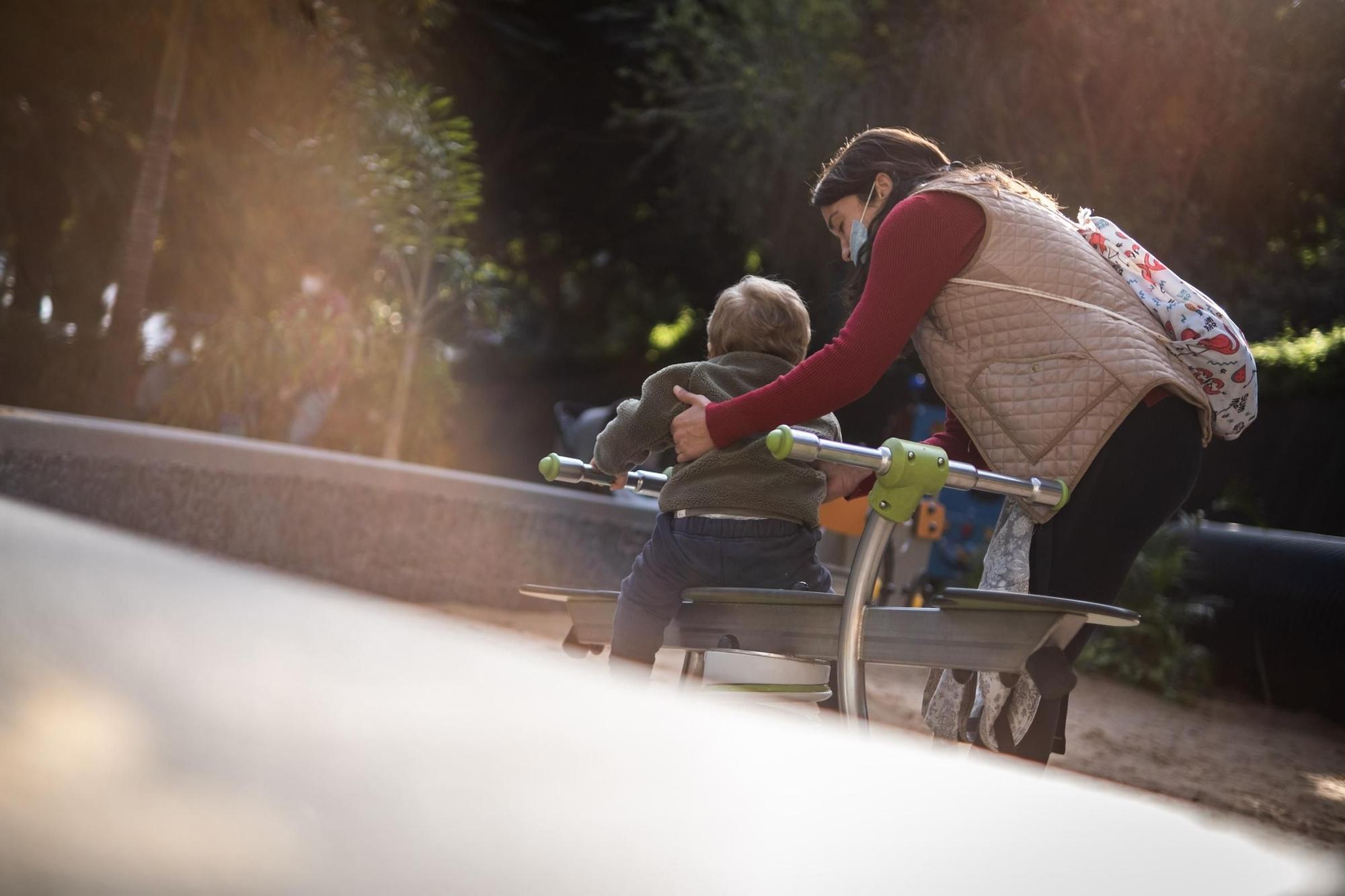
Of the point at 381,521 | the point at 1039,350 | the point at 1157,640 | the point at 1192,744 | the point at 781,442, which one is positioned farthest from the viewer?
the point at 1157,640

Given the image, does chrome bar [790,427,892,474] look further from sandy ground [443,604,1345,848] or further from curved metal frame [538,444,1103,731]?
sandy ground [443,604,1345,848]

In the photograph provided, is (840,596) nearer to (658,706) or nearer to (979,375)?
(979,375)

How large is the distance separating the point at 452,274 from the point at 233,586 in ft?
42.9

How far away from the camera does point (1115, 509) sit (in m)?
2.45

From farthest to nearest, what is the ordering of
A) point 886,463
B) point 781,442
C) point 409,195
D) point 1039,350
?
point 409,195 → point 1039,350 → point 886,463 → point 781,442

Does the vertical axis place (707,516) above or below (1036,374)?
below

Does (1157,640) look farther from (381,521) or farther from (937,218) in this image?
(937,218)

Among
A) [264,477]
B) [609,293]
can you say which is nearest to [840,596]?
[264,477]

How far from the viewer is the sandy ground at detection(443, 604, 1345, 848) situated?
5523 mm

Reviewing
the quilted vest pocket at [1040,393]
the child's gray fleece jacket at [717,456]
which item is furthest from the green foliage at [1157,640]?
the quilted vest pocket at [1040,393]

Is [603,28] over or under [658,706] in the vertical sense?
over

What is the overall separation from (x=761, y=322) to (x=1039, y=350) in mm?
924

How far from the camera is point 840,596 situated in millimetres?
2492

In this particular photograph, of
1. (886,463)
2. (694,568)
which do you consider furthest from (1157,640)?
(886,463)
